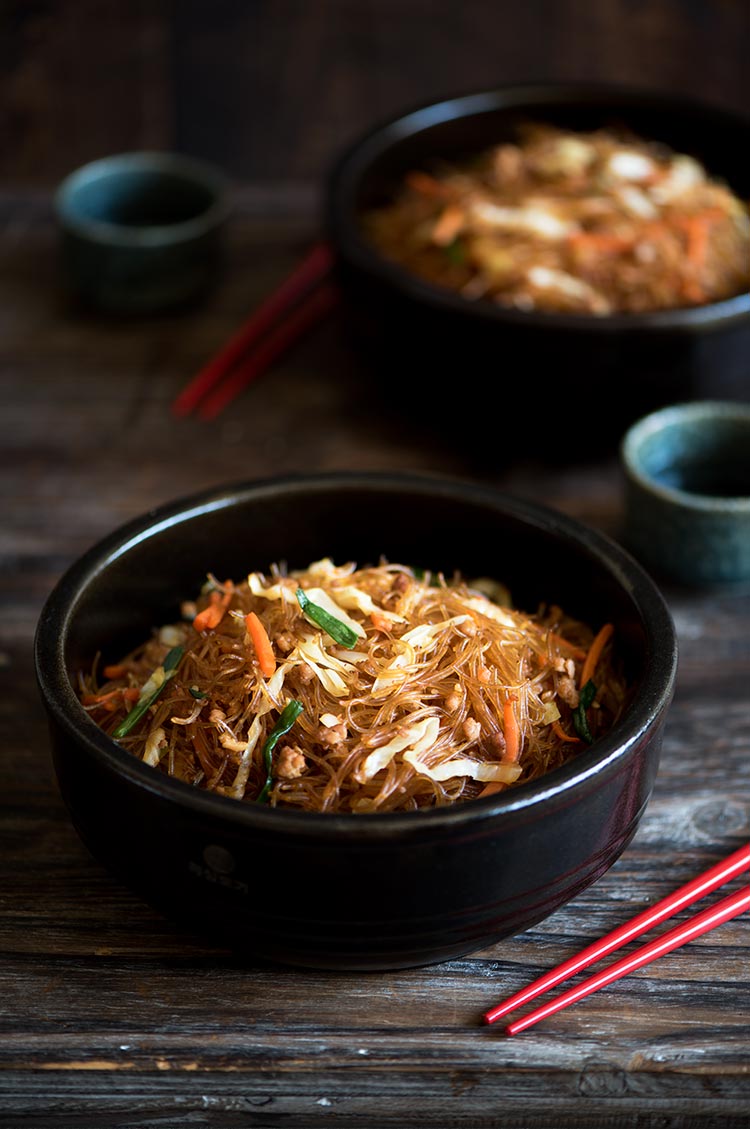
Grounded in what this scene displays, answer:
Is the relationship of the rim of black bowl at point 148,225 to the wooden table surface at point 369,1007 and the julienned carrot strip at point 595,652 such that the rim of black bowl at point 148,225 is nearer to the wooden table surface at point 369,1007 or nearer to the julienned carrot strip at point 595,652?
the wooden table surface at point 369,1007

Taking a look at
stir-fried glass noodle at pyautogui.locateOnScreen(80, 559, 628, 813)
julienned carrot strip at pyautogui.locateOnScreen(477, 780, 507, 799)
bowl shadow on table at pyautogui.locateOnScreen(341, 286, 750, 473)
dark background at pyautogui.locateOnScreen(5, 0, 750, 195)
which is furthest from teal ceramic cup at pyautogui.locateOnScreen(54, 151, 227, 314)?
julienned carrot strip at pyautogui.locateOnScreen(477, 780, 507, 799)

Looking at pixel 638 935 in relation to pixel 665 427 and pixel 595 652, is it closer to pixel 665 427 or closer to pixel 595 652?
pixel 595 652

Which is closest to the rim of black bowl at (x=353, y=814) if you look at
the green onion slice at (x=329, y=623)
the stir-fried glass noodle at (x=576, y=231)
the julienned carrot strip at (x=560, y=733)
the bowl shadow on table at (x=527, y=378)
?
the julienned carrot strip at (x=560, y=733)

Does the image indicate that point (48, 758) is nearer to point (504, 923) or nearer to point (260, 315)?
point (504, 923)

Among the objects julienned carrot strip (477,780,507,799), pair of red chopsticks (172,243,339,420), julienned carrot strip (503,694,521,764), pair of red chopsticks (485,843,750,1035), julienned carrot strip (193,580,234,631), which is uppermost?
julienned carrot strip (503,694,521,764)

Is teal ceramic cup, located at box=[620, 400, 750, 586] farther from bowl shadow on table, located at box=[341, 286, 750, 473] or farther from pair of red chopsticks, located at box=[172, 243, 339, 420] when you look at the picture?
pair of red chopsticks, located at box=[172, 243, 339, 420]

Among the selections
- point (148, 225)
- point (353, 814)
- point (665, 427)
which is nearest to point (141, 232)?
point (148, 225)
